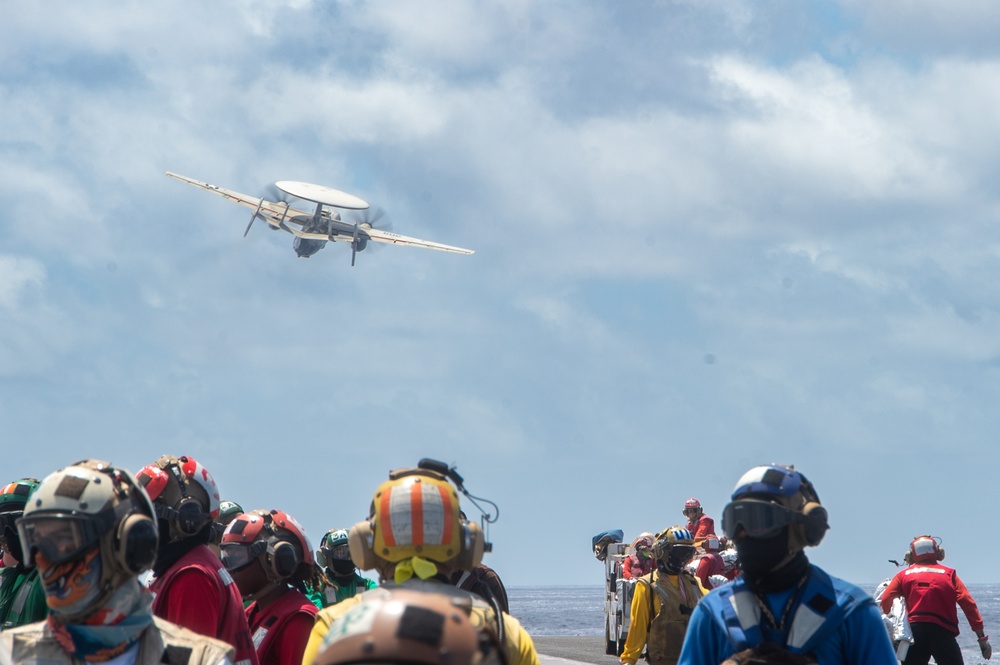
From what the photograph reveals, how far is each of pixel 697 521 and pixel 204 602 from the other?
12.7 m

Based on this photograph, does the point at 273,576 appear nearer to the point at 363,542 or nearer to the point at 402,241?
the point at 363,542

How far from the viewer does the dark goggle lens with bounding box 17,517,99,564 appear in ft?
12.5

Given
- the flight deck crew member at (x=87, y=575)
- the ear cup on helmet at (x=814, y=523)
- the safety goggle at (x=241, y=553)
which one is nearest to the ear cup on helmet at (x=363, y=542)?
the flight deck crew member at (x=87, y=575)

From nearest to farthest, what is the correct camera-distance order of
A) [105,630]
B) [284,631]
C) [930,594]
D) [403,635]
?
[403,635] < [105,630] < [284,631] < [930,594]

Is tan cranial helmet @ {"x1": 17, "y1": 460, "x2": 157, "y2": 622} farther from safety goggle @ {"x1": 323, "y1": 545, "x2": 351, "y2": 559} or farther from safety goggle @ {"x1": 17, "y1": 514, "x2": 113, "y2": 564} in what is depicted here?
safety goggle @ {"x1": 323, "y1": 545, "x2": 351, "y2": 559}

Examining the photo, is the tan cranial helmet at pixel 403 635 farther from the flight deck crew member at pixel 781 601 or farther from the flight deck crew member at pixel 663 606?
the flight deck crew member at pixel 663 606

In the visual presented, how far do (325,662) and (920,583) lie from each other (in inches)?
552

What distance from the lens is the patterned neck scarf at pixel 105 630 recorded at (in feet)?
12.4

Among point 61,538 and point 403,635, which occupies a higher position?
point 61,538

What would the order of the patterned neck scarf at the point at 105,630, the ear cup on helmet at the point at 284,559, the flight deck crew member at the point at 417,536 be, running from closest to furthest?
the patterned neck scarf at the point at 105,630
the flight deck crew member at the point at 417,536
the ear cup on helmet at the point at 284,559

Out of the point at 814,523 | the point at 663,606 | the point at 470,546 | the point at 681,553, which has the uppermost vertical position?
the point at 681,553

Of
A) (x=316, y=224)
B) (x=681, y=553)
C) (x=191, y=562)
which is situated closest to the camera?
(x=191, y=562)

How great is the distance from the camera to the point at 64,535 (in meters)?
3.81

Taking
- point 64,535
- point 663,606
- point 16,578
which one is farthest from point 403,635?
point 663,606
